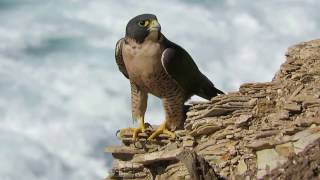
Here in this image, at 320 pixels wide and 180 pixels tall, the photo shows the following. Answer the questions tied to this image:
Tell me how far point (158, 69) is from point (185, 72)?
0.54m

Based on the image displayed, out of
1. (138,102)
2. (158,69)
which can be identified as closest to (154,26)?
(158,69)

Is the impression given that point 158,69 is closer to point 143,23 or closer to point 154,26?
point 154,26

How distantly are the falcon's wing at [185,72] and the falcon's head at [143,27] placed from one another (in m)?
0.37

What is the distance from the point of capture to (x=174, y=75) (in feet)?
47.6

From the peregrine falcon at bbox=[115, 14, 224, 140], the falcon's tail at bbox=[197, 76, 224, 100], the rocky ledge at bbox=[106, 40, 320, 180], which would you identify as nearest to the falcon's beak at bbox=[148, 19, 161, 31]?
the peregrine falcon at bbox=[115, 14, 224, 140]

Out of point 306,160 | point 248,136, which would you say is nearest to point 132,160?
point 248,136

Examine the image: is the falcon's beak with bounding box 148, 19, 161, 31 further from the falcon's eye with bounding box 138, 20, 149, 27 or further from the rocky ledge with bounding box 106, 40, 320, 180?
the rocky ledge with bounding box 106, 40, 320, 180

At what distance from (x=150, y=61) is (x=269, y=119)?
301 centimetres

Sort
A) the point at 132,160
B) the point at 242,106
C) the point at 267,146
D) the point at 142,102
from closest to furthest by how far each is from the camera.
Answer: the point at 267,146 < the point at 242,106 < the point at 132,160 < the point at 142,102

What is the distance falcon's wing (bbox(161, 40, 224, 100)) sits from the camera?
14359 mm

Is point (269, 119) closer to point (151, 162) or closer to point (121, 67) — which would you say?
point (151, 162)

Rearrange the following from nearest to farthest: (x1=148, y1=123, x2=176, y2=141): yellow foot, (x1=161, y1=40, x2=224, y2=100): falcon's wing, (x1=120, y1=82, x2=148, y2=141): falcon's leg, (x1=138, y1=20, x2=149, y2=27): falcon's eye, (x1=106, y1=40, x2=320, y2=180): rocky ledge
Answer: (x1=106, y1=40, x2=320, y2=180): rocky ledge → (x1=148, y1=123, x2=176, y2=141): yellow foot → (x1=161, y1=40, x2=224, y2=100): falcon's wing → (x1=138, y1=20, x2=149, y2=27): falcon's eye → (x1=120, y1=82, x2=148, y2=141): falcon's leg

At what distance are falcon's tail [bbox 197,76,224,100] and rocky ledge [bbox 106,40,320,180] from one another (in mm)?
1266

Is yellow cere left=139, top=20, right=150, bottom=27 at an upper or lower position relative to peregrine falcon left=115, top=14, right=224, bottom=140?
upper
